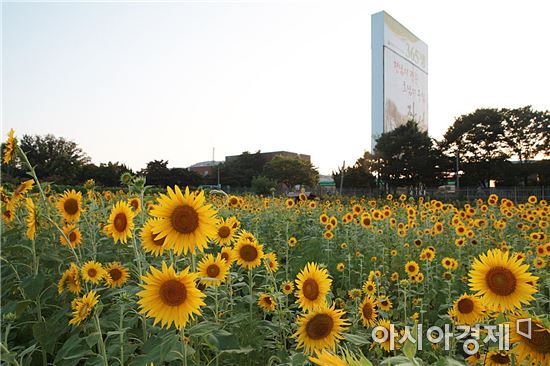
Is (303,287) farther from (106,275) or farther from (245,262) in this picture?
(106,275)

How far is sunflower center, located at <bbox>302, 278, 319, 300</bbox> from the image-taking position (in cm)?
173

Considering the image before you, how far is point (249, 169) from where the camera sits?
59094mm

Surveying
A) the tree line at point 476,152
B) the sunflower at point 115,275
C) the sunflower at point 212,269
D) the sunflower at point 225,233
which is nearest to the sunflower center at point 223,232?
the sunflower at point 225,233

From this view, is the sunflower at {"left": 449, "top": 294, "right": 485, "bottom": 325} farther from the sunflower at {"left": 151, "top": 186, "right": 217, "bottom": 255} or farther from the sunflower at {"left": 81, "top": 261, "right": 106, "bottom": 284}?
the sunflower at {"left": 81, "top": 261, "right": 106, "bottom": 284}

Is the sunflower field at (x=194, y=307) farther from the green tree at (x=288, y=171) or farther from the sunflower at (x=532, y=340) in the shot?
the green tree at (x=288, y=171)

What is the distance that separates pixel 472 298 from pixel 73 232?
2.04 meters

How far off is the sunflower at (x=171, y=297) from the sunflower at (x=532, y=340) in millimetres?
881

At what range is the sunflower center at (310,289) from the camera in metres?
1.73

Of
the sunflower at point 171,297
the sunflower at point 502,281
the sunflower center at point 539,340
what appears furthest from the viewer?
the sunflower at point 502,281

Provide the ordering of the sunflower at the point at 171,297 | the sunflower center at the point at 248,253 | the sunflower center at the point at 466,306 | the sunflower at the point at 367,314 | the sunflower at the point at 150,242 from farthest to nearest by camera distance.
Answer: the sunflower center at the point at 248,253, the sunflower at the point at 367,314, the sunflower center at the point at 466,306, the sunflower at the point at 150,242, the sunflower at the point at 171,297

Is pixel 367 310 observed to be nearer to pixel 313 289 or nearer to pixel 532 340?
pixel 313 289

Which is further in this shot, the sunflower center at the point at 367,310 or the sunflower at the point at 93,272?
the sunflower center at the point at 367,310

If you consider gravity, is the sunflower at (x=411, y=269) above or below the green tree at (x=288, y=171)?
below

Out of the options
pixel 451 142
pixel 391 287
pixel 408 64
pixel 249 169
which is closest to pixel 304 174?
pixel 249 169
